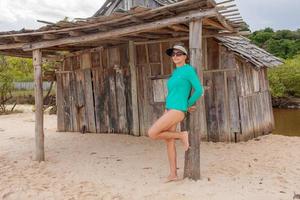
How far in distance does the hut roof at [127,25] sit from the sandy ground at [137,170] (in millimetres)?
2555

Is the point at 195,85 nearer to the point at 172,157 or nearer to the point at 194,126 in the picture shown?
the point at 194,126

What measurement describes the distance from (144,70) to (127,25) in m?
3.29

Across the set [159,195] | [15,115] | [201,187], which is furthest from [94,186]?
[15,115]

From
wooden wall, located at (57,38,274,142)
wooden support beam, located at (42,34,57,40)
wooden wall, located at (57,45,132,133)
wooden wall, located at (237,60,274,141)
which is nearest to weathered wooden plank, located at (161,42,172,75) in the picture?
wooden wall, located at (57,38,274,142)

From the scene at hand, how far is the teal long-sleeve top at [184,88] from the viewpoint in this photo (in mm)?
5637

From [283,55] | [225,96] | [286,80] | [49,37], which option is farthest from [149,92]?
[283,55]

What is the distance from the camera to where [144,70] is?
33.3 feet

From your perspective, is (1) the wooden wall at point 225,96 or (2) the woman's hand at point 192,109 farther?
(1) the wooden wall at point 225,96

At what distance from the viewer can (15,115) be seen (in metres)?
18.2

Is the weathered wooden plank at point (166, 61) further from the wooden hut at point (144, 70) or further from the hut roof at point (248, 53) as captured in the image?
the hut roof at point (248, 53)

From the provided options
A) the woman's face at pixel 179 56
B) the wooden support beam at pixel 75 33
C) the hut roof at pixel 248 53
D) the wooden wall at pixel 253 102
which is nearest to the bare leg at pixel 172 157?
the woman's face at pixel 179 56

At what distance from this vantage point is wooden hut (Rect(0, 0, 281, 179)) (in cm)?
651

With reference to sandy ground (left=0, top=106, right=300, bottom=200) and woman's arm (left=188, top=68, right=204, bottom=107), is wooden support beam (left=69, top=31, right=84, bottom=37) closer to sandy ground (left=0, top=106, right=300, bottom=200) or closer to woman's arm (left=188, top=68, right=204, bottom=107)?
sandy ground (left=0, top=106, right=300, bottom=200)

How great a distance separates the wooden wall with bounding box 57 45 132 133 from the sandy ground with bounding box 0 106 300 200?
624 mm
